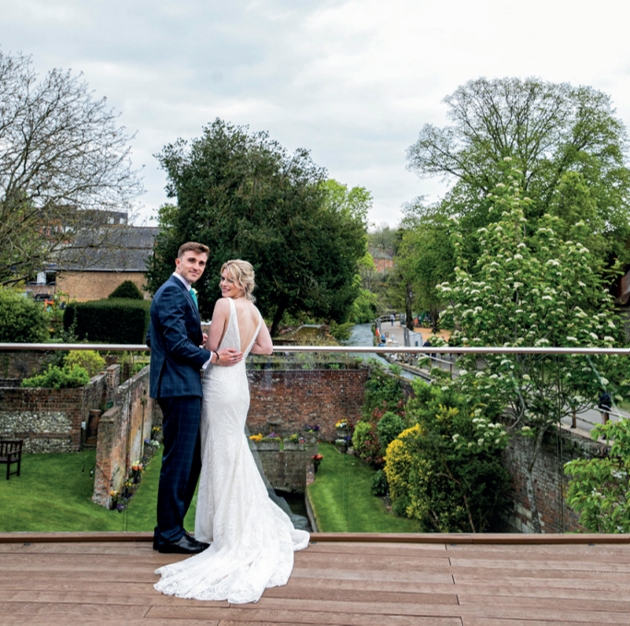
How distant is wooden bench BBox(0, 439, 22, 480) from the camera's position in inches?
123

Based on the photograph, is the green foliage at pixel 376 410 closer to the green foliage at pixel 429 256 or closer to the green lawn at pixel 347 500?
the green lawn at pixel 347 500

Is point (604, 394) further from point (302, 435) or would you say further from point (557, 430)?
point (302, 435)

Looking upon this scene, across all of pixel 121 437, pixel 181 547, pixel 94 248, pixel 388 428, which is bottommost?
pixel 181 547

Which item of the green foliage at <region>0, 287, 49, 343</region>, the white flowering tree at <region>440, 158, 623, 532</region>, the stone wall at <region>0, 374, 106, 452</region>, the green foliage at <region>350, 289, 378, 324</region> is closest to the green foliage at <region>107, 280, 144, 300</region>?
the green foliage at <region>0, 287, 49, 343</region>

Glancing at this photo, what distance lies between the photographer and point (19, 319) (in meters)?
15.6

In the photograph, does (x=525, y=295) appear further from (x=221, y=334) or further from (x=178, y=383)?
(x=178, y=383)

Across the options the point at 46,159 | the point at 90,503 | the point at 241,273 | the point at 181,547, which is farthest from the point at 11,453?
the point at 46,159

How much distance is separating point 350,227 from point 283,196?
3.45m

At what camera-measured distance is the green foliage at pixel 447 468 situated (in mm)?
3129

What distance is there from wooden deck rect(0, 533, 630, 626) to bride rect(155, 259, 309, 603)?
17 centimetres

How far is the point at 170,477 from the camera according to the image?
292 centimetres

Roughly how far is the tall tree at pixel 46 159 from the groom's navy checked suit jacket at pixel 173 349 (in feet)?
41.6

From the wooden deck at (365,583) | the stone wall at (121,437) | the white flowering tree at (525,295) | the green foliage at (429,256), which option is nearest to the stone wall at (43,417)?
the stone wall at (121,437)

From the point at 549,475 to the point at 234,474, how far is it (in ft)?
5.59
